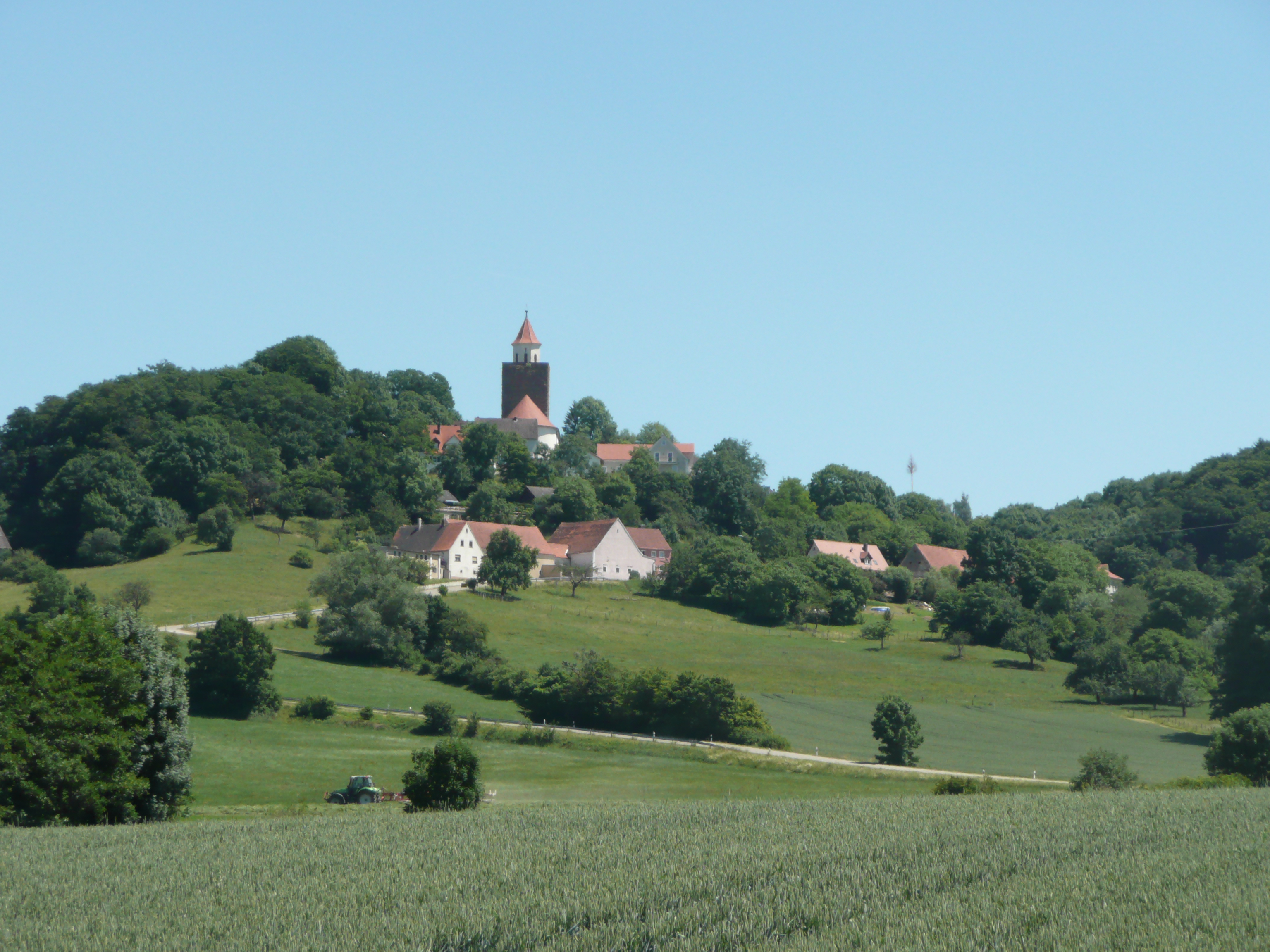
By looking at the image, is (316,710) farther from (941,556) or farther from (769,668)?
(941,556)

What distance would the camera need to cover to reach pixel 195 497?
4085 inches

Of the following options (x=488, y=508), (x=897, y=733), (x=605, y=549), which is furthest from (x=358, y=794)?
(x=488, y=508)

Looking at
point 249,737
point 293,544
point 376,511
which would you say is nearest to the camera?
point 249,737

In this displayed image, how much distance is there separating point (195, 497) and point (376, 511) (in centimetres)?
1596

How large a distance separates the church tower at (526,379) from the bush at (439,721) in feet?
355

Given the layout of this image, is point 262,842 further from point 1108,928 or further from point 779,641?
point 779,641

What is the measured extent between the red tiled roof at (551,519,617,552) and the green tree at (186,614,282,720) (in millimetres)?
50765

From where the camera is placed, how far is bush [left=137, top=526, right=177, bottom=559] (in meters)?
92.2

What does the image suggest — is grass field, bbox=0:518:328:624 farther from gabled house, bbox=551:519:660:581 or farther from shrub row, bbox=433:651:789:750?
gabled house, bbox=551:519:660:581

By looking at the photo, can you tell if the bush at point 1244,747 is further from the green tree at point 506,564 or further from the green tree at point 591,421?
the green tree at point 591,421

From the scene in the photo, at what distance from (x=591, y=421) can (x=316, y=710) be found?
122930mm

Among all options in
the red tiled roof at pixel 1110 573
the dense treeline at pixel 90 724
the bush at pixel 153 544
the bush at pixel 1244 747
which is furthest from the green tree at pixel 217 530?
the red tiled roof at pixel 1110 573

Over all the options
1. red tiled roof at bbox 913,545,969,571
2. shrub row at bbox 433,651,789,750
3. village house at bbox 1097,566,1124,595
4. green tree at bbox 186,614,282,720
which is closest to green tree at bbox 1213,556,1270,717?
shrub row at bbox 433,651,789,750

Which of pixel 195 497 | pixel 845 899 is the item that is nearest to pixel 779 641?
pixel 195 497
